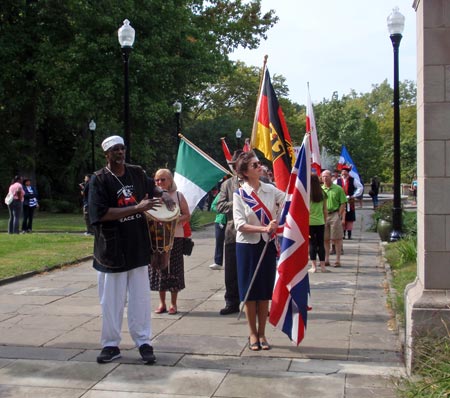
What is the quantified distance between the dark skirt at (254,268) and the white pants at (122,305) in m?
0.95

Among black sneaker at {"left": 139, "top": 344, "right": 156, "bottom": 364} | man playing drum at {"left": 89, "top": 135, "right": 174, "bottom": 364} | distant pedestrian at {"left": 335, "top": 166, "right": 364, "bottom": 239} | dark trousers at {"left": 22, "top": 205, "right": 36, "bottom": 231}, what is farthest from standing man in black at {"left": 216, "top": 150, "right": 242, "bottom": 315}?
dark trousers at {"left": 22, "top": 205, "right": 36, "bottom": 231}

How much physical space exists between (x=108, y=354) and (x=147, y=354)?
0.36m

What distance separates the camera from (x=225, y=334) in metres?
6.82

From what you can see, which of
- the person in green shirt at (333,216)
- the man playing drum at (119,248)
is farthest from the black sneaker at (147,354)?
the person in green shirt at (333,216)

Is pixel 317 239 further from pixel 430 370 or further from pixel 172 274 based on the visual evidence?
pixel 430 370

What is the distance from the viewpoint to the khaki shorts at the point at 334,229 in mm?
12102

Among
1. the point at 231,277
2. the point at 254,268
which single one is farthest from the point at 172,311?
the point at 254,268

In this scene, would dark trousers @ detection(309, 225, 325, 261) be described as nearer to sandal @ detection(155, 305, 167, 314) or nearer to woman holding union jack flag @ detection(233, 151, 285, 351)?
A: sandal @ detection(155, 305, 167, 314)

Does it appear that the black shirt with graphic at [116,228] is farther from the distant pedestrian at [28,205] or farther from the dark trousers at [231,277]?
the distant pedestrian at [28,205]

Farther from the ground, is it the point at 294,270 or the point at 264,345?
the point at 294,270

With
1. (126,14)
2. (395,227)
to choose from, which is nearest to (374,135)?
(126,14)

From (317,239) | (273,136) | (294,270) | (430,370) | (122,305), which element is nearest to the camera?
(430,370)

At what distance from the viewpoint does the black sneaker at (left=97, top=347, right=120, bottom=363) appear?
571 cm

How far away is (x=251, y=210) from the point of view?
621 centimetres
